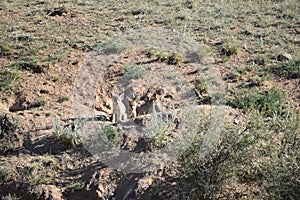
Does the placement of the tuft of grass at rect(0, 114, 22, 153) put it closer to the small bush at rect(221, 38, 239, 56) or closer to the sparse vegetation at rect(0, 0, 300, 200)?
the sparse vegetation at rect(0, 0, 300, 200)

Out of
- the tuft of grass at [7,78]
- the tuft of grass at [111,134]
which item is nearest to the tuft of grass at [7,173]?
the tuft of grass at [111,134]

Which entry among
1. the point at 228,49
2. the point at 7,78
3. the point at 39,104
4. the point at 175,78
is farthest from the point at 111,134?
the point at 228,49

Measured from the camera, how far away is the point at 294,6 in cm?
963

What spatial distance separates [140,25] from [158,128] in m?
4.08

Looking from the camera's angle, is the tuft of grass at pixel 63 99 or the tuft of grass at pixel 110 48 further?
the tuft of grass at pixel 110 48

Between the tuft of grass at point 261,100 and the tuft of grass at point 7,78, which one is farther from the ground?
the tuft of grass at point 261,100

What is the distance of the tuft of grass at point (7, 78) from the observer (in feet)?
22.8

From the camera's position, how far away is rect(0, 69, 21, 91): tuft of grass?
6953 mm

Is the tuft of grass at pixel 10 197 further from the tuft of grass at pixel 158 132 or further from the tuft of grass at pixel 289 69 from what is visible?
the tuft of grass at pixel 289 69

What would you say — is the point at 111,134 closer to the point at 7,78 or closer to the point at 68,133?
the point at 68,133

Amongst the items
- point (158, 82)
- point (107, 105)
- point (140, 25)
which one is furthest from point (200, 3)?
point (107, 105)

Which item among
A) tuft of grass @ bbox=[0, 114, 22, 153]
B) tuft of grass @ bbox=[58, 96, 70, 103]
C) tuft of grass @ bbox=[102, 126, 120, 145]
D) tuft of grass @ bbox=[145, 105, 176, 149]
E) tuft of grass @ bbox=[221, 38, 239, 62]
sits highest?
tuft of grass @ bbox=[221, 38, 239, 62]

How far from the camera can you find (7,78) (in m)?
7.11

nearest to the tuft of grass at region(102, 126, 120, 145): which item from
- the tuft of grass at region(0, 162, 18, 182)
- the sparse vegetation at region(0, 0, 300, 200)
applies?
the sparse vegetation at region(0, 0, 300, 200)
